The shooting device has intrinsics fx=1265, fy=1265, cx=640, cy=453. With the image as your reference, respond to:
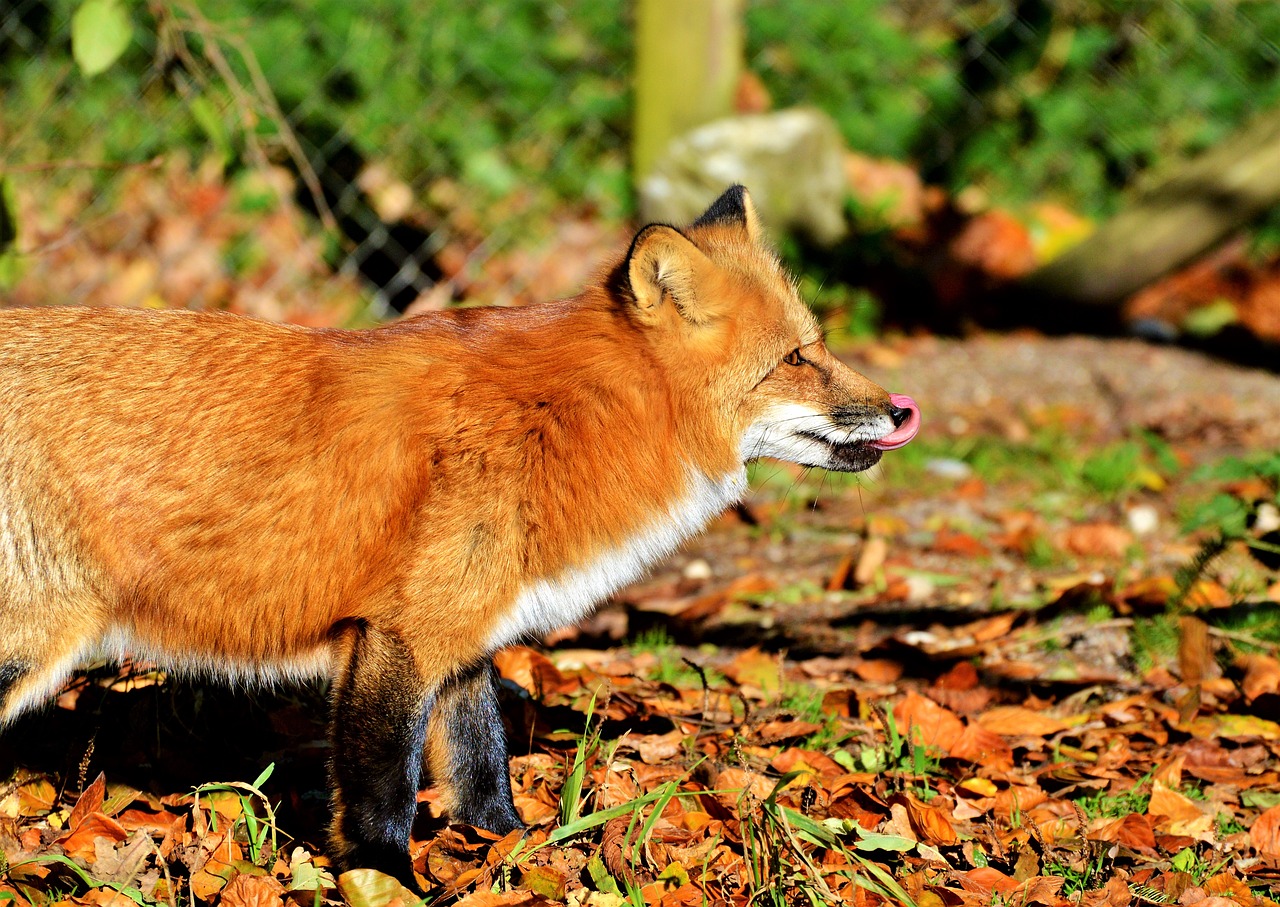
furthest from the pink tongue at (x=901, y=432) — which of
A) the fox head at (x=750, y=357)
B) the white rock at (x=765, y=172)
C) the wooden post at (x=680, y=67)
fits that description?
the wooden post at (x=680, y=67)

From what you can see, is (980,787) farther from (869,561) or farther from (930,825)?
(869,561)

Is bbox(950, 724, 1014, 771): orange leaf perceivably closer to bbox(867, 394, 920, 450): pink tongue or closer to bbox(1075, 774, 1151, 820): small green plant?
bbox(1075, 774, 1151, 820): small green plant

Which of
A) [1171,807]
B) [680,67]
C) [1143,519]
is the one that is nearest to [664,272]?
[1171,807]

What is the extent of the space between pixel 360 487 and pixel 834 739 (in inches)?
64.5

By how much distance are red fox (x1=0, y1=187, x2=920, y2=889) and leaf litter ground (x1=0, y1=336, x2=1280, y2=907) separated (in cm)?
40

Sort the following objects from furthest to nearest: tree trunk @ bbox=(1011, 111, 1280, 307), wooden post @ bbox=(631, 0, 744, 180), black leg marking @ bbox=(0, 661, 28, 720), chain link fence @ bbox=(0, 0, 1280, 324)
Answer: chain link fence @ bbox=(0, 0, 1280, 324) < wooden post @ bbox=(631, 0, 744, 180) < tree trunk @ bbox=(1011, 111, 1280, 307) < black leg marking @ bbox=(0, 661, 28, 720)

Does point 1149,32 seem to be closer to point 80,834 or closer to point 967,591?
point 967,591

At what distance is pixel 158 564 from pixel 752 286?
164cm

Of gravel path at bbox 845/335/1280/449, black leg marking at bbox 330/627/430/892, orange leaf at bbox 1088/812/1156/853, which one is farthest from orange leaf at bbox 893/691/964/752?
gravel path at bbox 845/335/1280/449

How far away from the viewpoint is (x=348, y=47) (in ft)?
25.7

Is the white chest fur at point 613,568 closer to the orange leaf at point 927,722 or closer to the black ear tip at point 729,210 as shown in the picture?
the black ear tip at point 729,210

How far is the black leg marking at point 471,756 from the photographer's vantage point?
3.35 metres

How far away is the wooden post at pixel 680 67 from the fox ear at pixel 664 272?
452 centimetres

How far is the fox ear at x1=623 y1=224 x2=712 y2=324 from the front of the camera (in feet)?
10.2
